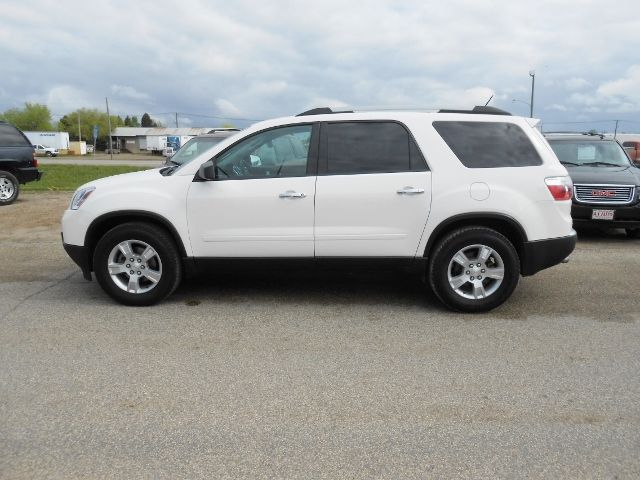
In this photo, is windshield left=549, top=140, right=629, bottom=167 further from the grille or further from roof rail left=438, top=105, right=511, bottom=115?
roof rail left=438, top=105, right=511, bottom=115

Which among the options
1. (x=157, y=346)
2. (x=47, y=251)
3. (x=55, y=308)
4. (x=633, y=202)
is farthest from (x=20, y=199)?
(x=633, y=202)

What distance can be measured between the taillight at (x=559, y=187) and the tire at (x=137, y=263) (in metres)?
3.43

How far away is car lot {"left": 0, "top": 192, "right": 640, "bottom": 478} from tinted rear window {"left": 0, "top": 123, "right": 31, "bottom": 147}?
8237 millimetres

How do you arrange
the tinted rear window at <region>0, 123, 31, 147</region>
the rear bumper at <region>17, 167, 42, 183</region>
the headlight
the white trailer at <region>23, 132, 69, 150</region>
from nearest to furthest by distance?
the headlight
the tinted rear window at <region>0, 123, 31, 147</region>
the rear bumper at <region>17, 167, 42, 183</region>
the white trailer at <region>23, 132, 69, 150</region>

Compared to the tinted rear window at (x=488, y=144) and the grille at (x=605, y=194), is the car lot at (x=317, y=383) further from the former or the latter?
the grille at (x=605, y=194)

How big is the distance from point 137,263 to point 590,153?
8.07 meters

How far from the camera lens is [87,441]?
298 centimetres

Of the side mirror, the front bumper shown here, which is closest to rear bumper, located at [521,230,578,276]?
the side mirror

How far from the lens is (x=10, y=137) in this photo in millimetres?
12906

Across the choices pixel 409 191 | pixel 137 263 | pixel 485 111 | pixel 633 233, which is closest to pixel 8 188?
pixel 137 263

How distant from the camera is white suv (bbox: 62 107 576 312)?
4.96m

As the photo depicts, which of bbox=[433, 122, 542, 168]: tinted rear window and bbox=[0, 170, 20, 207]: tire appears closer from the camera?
bbox=[433, 122, 542, 168]: tinted rear window

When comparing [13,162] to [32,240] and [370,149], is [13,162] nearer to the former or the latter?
[32,240]

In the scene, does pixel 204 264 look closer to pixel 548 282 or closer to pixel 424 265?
pixel 424 265
